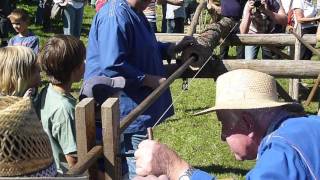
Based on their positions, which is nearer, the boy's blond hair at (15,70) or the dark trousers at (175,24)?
the boy's blond hair at (15,70)

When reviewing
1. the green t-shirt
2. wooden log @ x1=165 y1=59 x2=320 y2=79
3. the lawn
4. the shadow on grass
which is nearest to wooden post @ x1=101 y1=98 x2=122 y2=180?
the green t-shirt

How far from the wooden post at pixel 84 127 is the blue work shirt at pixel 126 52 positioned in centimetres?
123

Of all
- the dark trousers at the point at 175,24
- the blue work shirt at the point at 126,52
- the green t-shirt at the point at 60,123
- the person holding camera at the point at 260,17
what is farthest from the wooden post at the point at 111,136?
the dark trousers at the point at 175,24

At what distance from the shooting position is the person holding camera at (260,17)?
7.41 metres

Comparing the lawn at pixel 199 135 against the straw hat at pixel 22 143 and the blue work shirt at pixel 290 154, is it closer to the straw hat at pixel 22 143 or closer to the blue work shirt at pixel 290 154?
the blue work shirt at pixel 290 154

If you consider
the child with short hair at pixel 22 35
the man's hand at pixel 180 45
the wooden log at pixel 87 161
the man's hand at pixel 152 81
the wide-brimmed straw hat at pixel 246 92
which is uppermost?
the wide-brimmed straw hat at pixel 246 92

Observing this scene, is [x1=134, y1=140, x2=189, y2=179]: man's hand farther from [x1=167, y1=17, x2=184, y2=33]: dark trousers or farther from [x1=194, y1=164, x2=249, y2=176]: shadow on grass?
[x1=167, y1=17, x2=184, y2=33]: dark trousers

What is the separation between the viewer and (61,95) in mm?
3266

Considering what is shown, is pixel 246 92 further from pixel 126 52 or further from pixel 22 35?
pixel 22 35

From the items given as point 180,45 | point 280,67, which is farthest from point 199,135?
point 180,45

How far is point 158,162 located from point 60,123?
1094 millimetres

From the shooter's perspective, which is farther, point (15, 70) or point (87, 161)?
point (15, 70)

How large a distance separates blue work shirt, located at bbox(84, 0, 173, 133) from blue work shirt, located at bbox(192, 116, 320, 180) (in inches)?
62.7

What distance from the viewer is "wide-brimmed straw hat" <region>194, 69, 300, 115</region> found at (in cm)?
230
